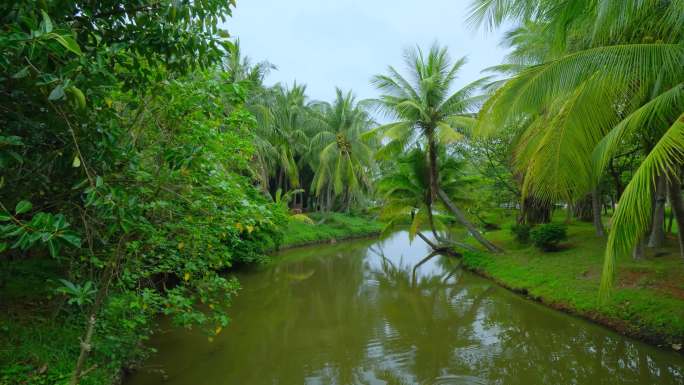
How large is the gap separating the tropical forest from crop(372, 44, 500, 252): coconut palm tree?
69 mm

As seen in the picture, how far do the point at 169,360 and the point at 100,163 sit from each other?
400 cm

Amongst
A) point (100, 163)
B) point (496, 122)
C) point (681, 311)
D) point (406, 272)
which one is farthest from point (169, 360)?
point (406, 272)

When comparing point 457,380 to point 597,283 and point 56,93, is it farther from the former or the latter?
point 56,93

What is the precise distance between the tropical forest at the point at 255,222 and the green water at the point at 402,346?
0.05 meters

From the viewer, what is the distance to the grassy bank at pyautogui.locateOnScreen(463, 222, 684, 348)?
232 inches

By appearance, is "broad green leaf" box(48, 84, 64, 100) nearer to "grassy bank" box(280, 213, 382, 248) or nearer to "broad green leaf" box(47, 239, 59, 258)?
"broad green leaf" box(47, 239, 59, 258)

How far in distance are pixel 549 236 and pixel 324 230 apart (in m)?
13.4

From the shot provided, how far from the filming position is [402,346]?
5.99 m

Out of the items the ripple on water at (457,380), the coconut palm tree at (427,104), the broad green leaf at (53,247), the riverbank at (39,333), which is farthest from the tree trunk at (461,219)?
the broad green leaf at (53,247)

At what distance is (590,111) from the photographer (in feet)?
15.2

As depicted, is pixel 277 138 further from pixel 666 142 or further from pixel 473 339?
pixel 666 142

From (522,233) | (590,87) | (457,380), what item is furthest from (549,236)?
(457,380)

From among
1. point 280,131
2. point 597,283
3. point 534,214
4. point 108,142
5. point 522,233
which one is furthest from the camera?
point 280,131

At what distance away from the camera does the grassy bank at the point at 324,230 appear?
19234mm
